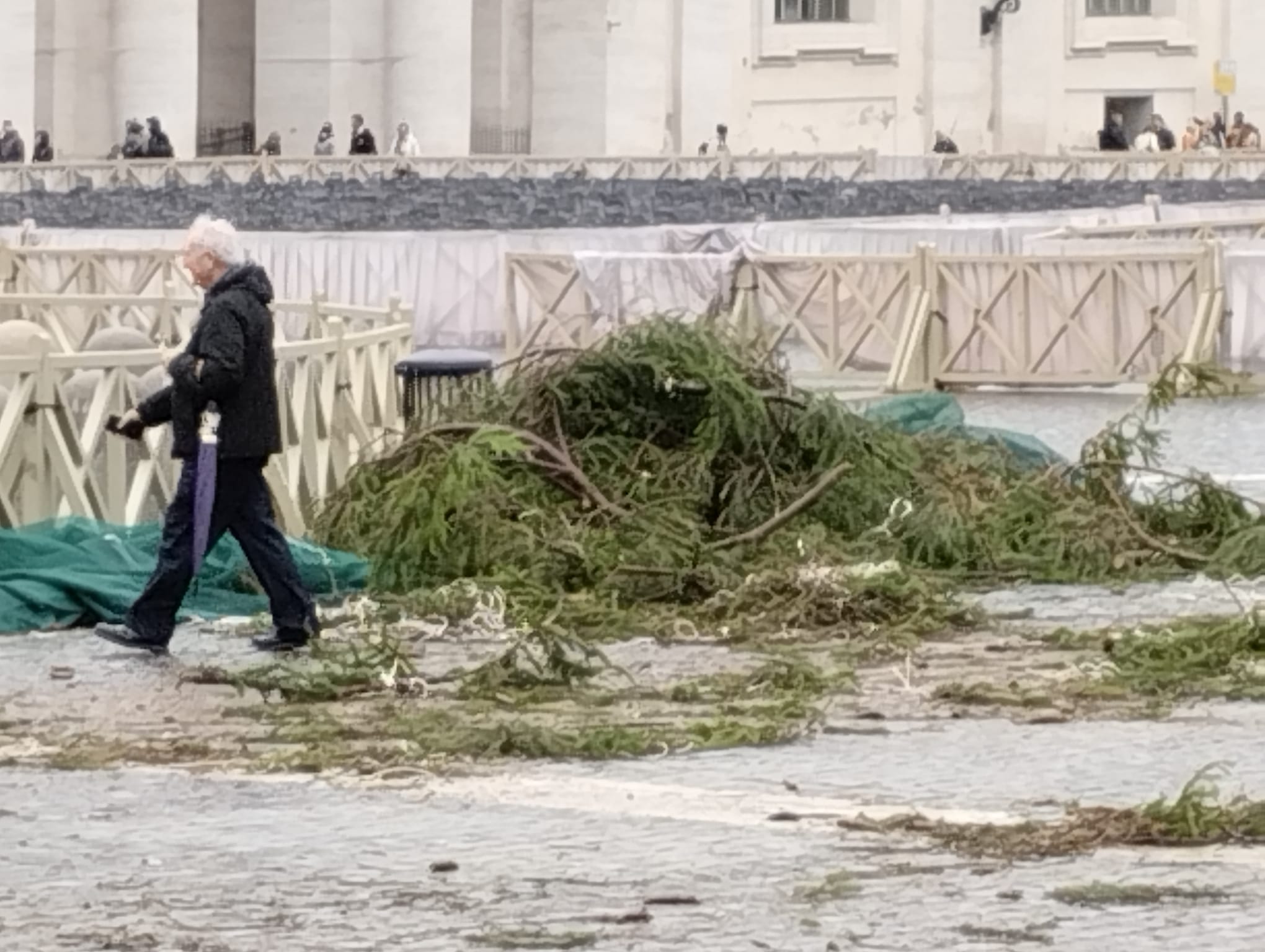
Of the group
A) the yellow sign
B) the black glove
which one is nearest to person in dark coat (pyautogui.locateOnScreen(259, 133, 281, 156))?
the yellow sign

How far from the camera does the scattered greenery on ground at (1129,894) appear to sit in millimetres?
7852

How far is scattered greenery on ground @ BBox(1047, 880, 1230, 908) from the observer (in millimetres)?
7852

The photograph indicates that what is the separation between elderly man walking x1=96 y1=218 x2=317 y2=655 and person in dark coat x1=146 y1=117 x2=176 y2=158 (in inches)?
1614

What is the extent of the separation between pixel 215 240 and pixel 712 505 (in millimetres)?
3312

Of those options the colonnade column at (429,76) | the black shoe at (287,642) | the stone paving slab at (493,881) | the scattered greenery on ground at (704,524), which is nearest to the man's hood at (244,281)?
the black shoe at (287,642)

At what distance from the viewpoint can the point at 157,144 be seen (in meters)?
53.2

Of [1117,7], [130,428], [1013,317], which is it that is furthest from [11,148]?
[130,428]

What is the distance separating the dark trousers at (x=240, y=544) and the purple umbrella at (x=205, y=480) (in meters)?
0.05

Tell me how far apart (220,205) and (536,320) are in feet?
30.2

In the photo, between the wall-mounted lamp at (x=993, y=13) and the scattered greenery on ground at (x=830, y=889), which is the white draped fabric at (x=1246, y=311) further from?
the wall-mounted lamp at (x=993, y=13)

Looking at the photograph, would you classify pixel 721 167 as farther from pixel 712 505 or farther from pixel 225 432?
pixel 225 432

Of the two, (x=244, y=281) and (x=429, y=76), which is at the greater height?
(x=429, y=76)

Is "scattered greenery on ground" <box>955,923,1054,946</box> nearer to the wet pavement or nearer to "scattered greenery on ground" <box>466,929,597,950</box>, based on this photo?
the wet pavement

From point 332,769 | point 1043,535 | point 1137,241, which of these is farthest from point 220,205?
point 332,769
